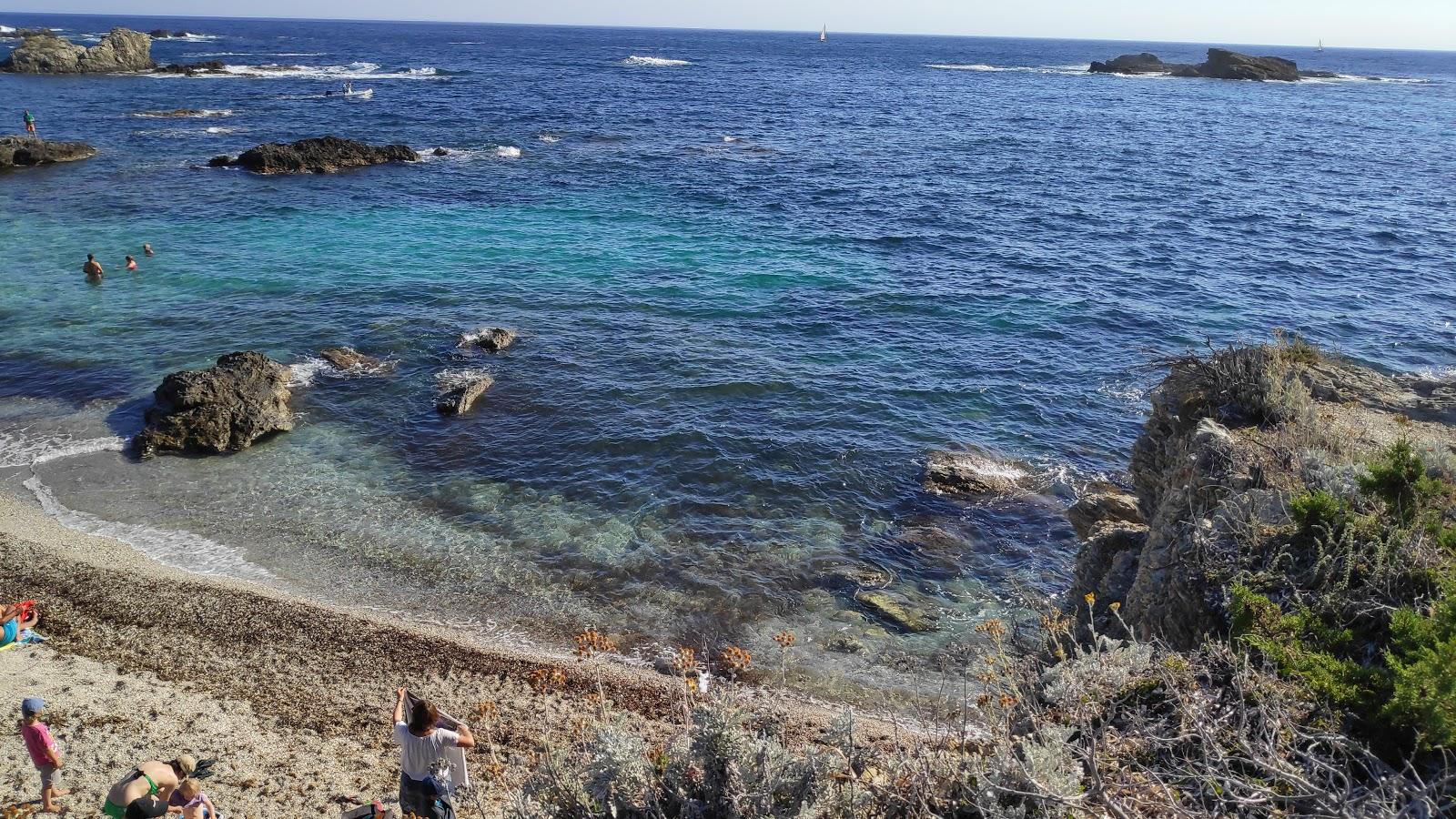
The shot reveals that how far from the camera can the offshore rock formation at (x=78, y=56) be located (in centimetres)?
7688

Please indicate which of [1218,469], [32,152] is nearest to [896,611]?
[1218,469]

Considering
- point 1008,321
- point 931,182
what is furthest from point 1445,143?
point 1008,321

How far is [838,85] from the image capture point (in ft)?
303

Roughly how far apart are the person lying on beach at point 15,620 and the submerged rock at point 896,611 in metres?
12.4

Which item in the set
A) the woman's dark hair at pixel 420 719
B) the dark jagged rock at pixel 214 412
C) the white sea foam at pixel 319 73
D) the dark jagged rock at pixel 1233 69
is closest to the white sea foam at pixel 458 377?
the dark jagged rock at pixel 214 412

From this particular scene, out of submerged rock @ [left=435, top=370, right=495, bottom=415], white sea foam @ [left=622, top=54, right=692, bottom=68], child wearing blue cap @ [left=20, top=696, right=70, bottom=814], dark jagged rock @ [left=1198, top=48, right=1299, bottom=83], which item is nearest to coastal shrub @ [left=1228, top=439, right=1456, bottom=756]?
child wearing blue cap @ [left=20, top=696, right=70, bottom=814]

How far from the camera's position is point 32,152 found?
4038 centimetres

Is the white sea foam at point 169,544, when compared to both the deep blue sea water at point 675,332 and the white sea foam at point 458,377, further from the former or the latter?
the white sea foam at point 458,377

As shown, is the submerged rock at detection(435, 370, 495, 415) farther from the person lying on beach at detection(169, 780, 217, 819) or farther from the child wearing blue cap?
the person lying on beach at detection(169, 780, 217, 819)

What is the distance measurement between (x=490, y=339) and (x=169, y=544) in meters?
9.65

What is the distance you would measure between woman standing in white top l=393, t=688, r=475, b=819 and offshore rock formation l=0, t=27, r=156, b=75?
3876 inches

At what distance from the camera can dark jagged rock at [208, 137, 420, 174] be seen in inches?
1624

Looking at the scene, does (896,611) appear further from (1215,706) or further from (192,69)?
(192,69)

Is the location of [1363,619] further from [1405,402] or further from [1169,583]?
[1405,402]
